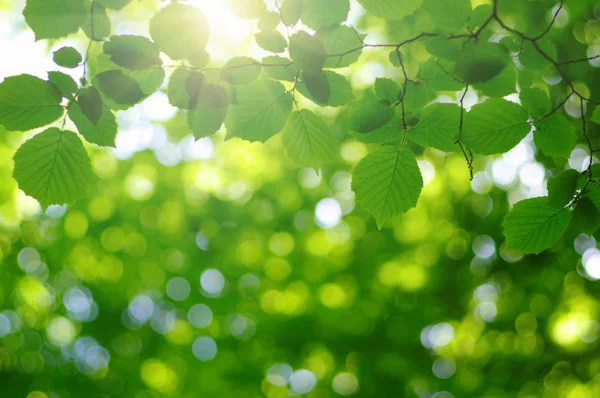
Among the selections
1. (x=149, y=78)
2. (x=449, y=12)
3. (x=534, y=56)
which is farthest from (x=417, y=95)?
(x=149, y=78)

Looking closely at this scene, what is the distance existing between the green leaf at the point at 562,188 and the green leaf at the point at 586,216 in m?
0.05

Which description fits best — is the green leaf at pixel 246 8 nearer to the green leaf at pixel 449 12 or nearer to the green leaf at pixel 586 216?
the green leaf at pixel 449 12

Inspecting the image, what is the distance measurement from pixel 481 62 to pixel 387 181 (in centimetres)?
38

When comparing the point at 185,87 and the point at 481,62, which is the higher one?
the point at 481,62

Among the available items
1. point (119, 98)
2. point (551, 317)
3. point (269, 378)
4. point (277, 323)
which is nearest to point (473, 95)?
point (551, 317)

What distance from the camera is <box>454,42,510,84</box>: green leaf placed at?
95 centimetres

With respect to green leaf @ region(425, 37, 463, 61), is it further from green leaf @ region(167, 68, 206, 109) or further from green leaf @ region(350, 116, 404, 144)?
green leaf @ region(167, 68, 206, 109)

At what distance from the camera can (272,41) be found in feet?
3.46

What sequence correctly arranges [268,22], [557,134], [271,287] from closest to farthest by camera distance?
[268,22] < [557,134] < [271,287]

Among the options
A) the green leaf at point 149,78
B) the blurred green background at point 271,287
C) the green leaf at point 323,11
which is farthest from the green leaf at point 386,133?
the blurred green background at point 271,287

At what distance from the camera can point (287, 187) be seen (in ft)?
26.6

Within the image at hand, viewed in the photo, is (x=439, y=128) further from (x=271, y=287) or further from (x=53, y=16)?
(x=271, y=287)

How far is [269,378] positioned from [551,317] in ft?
17.1

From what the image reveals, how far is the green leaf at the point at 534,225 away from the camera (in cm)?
115
